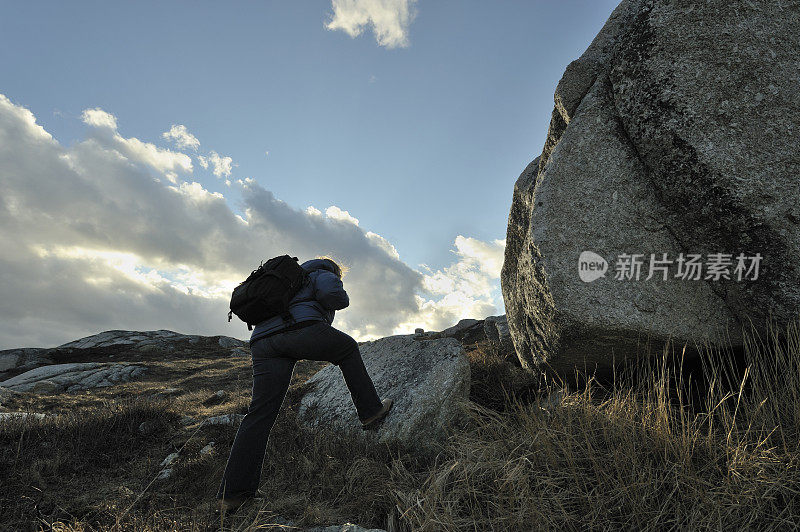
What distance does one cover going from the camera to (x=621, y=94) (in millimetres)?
4914

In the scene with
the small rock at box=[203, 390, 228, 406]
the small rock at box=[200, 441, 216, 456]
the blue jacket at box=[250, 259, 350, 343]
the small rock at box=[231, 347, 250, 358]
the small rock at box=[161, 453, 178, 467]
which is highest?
the small rock at box=[231, 347, 250, 358]

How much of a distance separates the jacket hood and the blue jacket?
215mm

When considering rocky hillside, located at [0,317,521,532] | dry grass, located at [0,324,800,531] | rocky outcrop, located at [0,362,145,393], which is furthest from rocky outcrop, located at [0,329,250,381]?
dry grass, located at [0,324,800,531]

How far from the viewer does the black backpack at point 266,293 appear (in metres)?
4.41

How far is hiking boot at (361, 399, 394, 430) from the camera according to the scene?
17.0ft

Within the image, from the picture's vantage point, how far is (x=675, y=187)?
4.57 m

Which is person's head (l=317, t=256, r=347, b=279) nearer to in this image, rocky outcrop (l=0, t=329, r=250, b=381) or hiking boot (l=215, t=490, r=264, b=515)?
hiking boot (l=215, t=490, r=264, b=515)

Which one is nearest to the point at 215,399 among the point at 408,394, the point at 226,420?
the point at 226,420

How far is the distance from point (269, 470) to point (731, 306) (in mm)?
5786

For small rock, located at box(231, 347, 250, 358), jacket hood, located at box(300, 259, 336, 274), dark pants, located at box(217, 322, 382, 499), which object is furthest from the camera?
small rock, located at box(231, 347, 250, 358)

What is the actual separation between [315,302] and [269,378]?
0.94 meters

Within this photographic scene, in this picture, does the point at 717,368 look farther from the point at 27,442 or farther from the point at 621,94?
the point at 27,442

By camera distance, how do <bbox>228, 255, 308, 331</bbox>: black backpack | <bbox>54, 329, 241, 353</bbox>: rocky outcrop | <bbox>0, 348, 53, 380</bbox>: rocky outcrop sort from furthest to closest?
1. <bbox>54, 329, 241, 353</bbox>: rocky outcrop
2. <bbox>0, 348, 53, 380</bbox>: rocky outcrop
3. <bbox>228, 255, 308, 331</bbox>: black backpack

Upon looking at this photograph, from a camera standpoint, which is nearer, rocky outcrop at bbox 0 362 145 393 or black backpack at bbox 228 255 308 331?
black backpack at bbox 228 255 308 331
